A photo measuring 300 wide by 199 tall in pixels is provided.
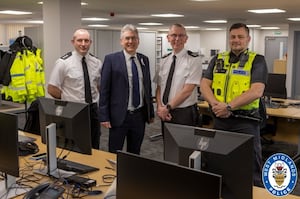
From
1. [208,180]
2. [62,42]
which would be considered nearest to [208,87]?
[208,180]

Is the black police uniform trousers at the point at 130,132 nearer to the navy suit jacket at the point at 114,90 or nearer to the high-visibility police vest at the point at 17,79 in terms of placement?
the navy suit jacket at the point at 114,90

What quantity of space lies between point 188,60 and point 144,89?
53cm

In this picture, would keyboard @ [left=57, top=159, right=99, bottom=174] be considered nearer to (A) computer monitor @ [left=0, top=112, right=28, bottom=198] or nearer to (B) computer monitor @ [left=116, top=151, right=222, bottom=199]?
(A) computer monitor @ [left=0, top=112, right=28, bottom=198]

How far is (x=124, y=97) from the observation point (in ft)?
11.0

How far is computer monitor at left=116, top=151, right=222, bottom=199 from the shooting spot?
1.38 metres

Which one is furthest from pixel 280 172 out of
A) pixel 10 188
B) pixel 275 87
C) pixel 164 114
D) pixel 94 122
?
pixel 275 87

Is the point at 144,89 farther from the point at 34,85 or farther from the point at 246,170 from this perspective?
the point at 34,85

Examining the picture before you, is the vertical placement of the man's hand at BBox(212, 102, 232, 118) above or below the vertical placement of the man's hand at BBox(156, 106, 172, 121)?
above

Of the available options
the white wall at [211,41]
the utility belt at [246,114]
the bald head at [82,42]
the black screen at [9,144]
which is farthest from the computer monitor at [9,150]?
the white wall at [211,41]

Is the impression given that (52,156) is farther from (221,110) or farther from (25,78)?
(25,78)

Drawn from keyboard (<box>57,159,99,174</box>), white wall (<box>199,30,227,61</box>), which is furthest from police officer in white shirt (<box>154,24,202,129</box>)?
white wall (<box>199,30,227,61</box>)

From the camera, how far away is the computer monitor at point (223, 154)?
5.60 ft

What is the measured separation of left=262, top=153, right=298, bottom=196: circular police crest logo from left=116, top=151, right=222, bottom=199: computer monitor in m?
0.36

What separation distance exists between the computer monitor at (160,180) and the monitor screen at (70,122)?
2.66ft
